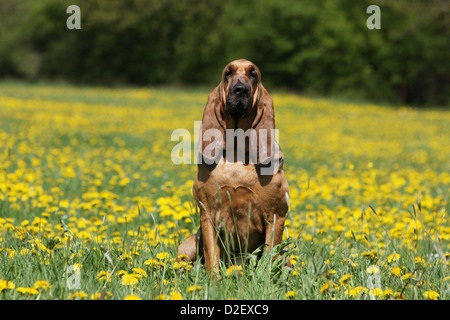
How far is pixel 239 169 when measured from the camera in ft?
9.24

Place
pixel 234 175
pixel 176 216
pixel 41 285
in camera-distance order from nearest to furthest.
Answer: pixel 41 285 → pixel 234 175 → pixel 176 216

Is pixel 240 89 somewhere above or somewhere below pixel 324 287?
above

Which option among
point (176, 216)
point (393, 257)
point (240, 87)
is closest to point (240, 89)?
point (240, 87)

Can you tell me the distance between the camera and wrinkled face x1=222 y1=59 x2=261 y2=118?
265cm

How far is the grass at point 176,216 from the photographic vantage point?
8.09 ft

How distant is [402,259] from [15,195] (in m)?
3.42

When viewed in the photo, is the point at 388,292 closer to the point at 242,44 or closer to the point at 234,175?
the point at 234,175

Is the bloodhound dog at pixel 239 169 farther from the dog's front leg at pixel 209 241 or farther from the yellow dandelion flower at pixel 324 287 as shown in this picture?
the yellow dandelion flower at pixel 324 287

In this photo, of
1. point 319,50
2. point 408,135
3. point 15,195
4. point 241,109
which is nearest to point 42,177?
point 15,195

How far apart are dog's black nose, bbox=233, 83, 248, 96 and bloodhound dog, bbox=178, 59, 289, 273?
12 cm

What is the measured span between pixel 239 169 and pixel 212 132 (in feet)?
0.89
